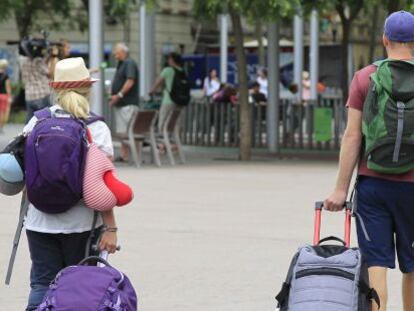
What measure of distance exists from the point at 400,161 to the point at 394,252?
0.51m

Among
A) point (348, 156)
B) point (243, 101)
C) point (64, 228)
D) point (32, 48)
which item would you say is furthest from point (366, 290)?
point (243, 101)

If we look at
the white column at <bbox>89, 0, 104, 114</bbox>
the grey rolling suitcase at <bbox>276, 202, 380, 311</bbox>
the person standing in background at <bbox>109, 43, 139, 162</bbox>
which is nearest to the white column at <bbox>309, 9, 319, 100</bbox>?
the white column at <bbox>89, 0, 104, 114</bbox>

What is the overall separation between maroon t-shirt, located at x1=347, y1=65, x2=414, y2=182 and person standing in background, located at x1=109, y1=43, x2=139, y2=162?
44.2ft

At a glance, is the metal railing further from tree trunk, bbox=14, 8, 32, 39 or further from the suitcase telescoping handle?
tree trunk, bbox=14, 8, 32, 39

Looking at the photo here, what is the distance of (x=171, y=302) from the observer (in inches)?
331

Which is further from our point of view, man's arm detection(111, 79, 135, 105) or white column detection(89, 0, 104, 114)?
white column detection(89, 0, 104, 114)

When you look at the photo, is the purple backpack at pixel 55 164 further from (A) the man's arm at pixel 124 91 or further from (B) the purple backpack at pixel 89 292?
(A) the man's arm at pixel 124 91

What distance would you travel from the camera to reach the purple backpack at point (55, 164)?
6121mm

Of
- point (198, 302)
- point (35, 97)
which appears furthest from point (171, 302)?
point (35, 97)

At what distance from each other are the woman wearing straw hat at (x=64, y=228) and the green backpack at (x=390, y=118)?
1295mm

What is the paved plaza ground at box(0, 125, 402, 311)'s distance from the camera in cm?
875

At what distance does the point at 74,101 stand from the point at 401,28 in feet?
5.28

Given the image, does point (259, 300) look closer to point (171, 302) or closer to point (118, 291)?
point (171, 302)

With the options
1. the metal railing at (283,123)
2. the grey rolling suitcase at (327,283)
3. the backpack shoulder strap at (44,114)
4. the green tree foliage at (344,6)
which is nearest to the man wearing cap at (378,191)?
the grey rolling suitcase at (327,283)
